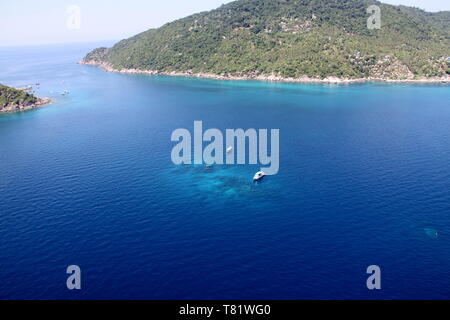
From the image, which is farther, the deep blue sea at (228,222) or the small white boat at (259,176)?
the small white boat at (259,176)

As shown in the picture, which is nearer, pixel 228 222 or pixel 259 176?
pixel 228 222

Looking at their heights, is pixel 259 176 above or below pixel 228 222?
above

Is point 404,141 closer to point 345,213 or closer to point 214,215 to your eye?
point 345,213

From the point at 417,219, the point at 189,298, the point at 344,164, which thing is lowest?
the point at 189,298

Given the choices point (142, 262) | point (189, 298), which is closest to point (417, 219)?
point (189, 298)

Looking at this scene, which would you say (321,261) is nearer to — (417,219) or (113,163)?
(417,219)

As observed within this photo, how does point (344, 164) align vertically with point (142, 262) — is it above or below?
above

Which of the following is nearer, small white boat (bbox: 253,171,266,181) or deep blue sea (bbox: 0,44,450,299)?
deep blue sea (bbox: 0,44,450,299)

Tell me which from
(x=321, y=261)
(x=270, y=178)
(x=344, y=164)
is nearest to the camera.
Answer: (x=321, y=261)

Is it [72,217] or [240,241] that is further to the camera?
[72,217]

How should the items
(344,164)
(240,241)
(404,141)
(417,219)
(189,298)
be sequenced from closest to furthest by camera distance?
1. (189,298)
2. (240,241)
3. (417,219)
4. (344,164)
5. (404,141)
